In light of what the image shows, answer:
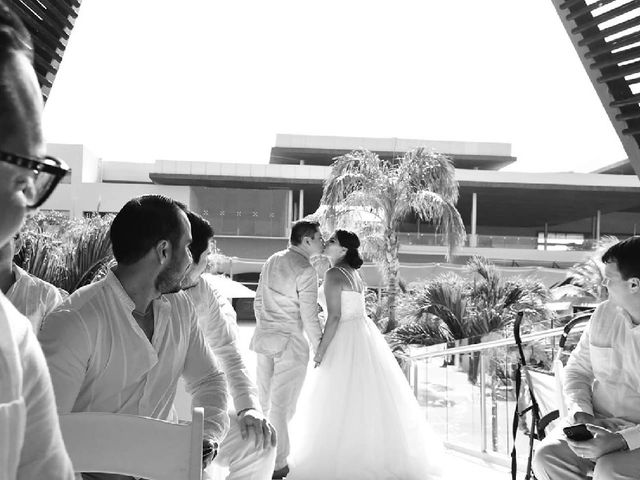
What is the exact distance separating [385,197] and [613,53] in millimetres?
15730

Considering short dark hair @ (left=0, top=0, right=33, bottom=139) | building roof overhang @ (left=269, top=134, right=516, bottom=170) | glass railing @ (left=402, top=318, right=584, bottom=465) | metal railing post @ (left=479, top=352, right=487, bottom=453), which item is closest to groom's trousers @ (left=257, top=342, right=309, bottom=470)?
glass railing @ (left=402, top=318, right=584, bottom=465)

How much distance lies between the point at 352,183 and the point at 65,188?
25.4 metres

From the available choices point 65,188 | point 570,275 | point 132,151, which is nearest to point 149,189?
point 65,188

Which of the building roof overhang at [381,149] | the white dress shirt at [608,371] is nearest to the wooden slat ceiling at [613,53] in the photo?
the white dress shirt at [608,371]

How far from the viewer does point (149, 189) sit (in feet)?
133

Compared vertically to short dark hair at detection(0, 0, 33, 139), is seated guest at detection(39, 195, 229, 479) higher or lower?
lower

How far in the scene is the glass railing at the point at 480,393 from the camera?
6500 mm

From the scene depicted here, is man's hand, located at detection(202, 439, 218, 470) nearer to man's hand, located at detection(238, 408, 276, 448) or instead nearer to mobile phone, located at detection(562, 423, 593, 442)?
man's hand, located at detection(238, 408, 276, 448)

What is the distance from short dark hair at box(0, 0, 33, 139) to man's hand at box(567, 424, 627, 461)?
3007 millimetres

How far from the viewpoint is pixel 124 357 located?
2307mm

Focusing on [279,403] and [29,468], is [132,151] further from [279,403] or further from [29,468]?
[29,468]

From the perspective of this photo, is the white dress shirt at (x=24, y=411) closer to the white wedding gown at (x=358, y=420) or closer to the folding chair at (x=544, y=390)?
the folding chair at (x=544, y=390)

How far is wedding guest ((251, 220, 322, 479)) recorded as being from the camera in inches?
235

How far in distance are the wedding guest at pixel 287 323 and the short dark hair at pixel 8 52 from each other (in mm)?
5011
